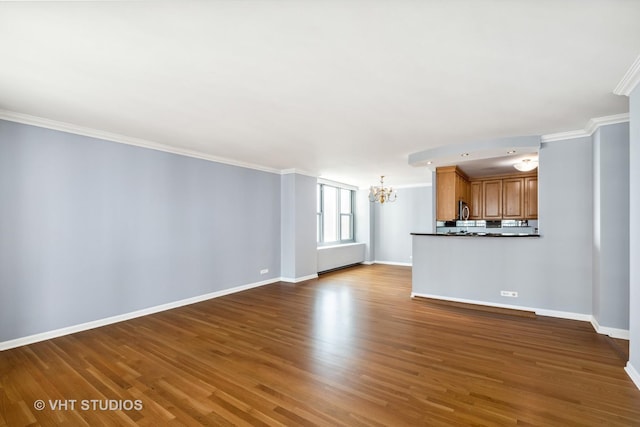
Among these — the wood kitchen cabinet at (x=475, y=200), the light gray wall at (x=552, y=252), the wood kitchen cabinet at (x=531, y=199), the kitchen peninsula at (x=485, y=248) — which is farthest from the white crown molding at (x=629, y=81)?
the wood kitchen cabinet at (x=475, y=200)

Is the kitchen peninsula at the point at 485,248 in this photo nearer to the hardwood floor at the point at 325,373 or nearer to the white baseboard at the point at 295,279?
the hardwood floor at the point at 325,373

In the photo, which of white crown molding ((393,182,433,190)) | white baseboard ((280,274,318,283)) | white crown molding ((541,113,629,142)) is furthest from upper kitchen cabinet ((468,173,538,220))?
white baseboard ((280,274,318,283))

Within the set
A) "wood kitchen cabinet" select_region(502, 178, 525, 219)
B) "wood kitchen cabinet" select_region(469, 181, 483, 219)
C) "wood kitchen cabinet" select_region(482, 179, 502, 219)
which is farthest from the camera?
"wood kitchen cabinet" select_region(469, 181, 483, 219)

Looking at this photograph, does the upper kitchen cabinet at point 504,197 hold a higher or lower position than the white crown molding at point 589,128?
lower

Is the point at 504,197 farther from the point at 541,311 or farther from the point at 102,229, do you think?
the point at 102,229

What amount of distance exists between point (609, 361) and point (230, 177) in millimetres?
5728

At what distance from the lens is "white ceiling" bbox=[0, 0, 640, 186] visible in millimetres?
1725

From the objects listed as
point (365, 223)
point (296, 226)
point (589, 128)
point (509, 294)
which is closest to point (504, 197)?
Answer: point (509, 294)

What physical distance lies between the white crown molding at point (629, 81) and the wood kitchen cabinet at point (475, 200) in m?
4.57

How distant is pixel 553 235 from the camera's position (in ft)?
14.0

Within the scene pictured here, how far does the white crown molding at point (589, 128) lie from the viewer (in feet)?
11.3

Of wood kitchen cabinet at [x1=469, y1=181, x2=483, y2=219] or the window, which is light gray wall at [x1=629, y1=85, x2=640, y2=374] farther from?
the window

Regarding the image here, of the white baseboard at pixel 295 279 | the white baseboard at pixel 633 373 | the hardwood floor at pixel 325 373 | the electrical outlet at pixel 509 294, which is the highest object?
the electrical outlet at pixel 509 294

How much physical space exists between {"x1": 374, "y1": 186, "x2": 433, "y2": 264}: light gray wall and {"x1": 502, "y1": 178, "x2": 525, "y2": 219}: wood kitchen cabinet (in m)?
2.20
